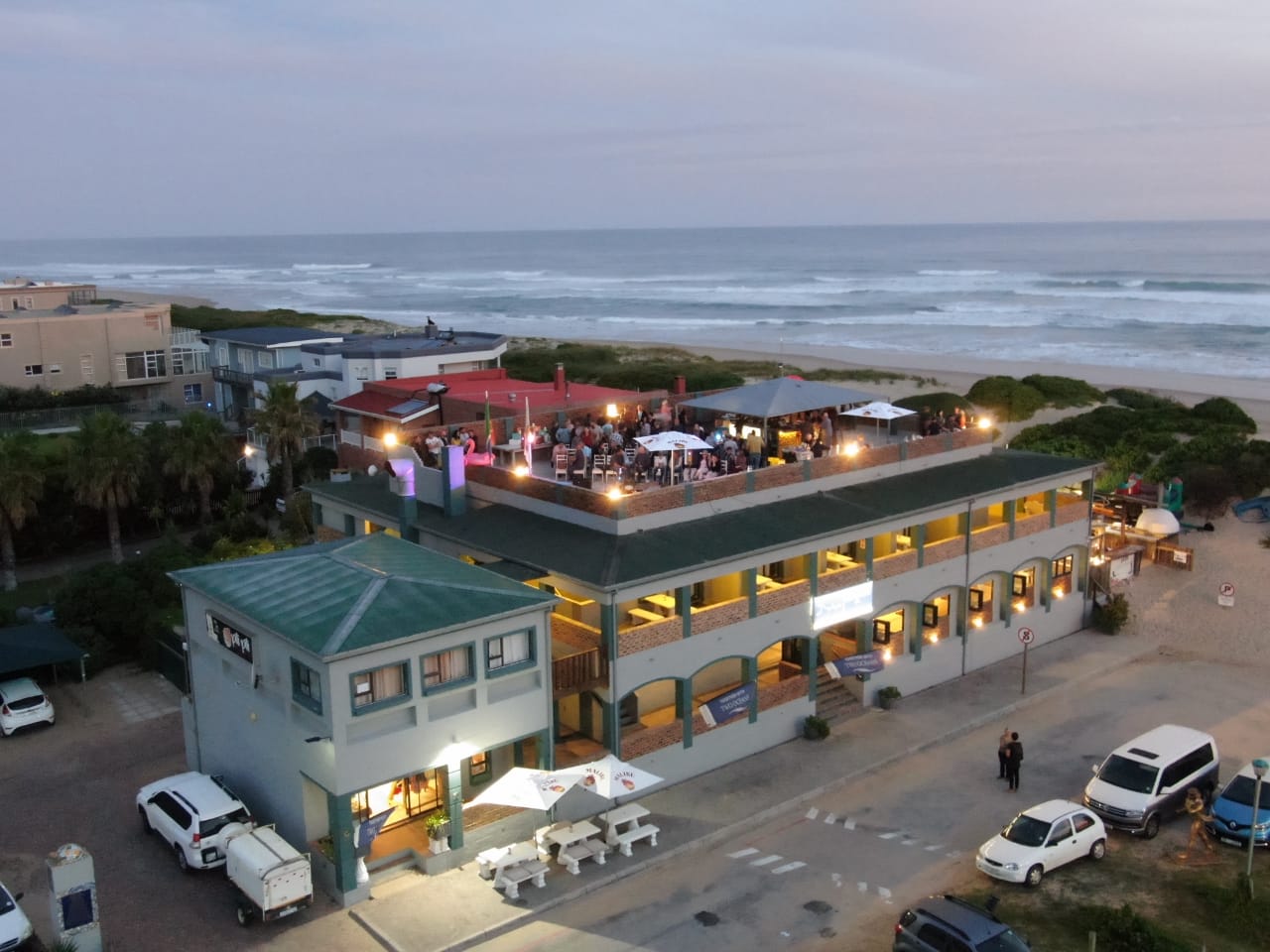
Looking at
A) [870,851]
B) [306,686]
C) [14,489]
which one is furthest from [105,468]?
[870,851]

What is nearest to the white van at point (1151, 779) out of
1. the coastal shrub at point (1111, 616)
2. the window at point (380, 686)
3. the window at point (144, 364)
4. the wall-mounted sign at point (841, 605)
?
the wall-mounted sign at point (841, 605)

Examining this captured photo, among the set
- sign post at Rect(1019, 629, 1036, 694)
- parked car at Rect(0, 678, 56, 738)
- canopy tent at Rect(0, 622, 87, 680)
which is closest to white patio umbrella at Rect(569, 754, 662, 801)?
sign post at Rect(1019, 629, 1036, 694)

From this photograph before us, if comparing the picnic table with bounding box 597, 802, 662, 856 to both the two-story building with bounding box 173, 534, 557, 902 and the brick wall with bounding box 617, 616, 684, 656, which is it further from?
the brick wall with bounding box 617, 616, 684, 656

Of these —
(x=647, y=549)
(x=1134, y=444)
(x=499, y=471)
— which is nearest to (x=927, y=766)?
(x=647, y=549)

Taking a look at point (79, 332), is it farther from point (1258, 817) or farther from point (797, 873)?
point (1258, 817)

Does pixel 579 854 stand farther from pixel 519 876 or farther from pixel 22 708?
pixel 22 708

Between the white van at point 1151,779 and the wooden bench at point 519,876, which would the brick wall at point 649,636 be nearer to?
the wooden bench at point 519,876

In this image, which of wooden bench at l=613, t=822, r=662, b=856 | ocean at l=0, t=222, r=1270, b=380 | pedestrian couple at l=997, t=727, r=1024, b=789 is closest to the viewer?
wooden bench at l=613, t=822, r=662, b=856
